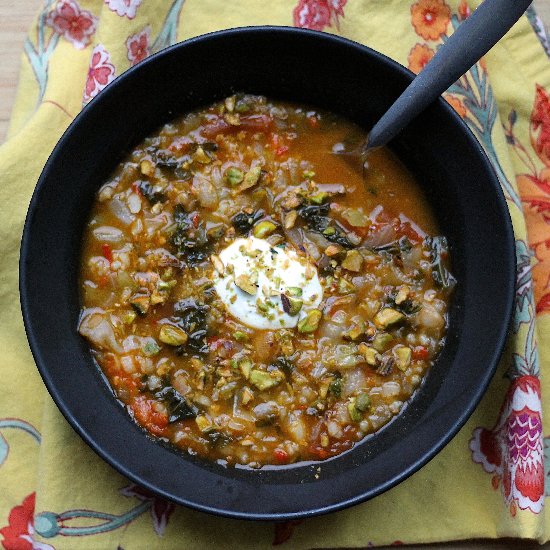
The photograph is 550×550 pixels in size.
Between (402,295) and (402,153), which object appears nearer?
(402,295)

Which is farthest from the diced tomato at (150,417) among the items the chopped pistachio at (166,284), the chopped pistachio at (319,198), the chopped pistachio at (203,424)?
the chopped pistachio at (319,198)

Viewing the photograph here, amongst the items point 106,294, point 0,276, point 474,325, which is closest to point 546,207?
point 474,325

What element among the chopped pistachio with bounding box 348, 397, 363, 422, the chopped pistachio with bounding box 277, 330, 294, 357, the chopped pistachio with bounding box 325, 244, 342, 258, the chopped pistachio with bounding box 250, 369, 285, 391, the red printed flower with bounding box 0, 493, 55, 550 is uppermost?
the chopped pistachio with bounding box 325, 244, 342, 258

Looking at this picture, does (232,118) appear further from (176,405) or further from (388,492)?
(388,492)

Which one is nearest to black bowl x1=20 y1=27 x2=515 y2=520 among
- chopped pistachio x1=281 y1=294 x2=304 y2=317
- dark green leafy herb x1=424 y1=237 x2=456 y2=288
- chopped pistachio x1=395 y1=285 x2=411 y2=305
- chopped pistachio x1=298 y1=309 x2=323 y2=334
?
dark green leafy herb x1=424 y1=237 x2=456 y2=288

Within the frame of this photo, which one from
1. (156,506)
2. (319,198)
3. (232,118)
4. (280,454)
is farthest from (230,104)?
(156,506)

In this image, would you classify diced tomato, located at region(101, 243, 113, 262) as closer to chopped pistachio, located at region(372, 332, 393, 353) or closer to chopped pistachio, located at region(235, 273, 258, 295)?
chopped pistachio, located at region(235, 273, 258, 295)

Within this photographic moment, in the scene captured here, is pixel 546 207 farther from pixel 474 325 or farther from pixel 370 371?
pixel 370 371
